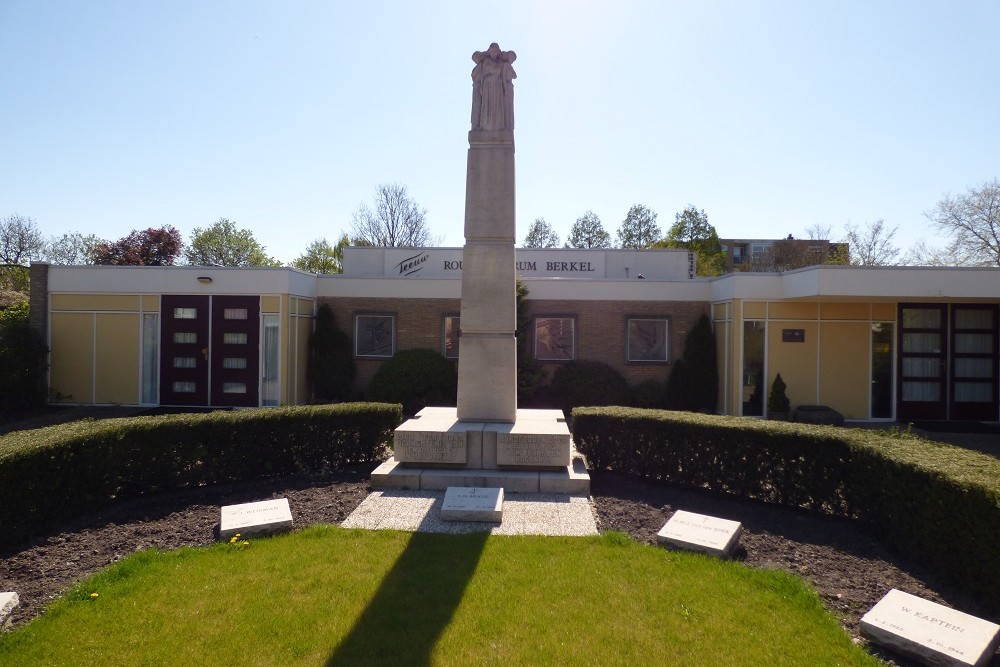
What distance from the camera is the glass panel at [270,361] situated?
16172 millimetres

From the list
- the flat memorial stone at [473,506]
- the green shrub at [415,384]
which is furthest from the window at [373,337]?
the flat memorial stone at [473,506]

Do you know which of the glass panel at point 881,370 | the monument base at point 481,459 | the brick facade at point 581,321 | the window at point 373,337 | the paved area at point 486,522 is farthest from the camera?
the window at point 373,337

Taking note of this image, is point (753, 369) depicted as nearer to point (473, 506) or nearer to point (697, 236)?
point (473, 506)

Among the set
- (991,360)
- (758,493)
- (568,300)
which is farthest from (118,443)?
(991,360)

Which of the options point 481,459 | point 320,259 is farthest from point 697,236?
point 481,459

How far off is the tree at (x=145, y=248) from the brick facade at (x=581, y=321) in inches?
1076

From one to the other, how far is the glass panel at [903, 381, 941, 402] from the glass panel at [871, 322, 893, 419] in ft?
1.60

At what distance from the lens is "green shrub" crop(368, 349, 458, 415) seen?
16.2m

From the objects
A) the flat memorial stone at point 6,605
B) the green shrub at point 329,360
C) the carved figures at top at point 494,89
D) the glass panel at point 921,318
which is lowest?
the flat memorial stone at point 6,605

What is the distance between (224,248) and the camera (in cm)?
5081

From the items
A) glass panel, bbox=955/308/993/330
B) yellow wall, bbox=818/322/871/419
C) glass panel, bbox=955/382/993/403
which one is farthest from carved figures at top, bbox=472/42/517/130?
glass panel, bbox=955/382/993/403

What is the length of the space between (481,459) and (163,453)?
153 inches

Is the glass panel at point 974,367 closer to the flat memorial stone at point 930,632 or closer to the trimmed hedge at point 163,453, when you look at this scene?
the trimmed hedge at point 163,453

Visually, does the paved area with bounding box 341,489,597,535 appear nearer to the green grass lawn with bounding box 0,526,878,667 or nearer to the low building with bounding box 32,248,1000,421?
the green grass lawn with bounding box 0,526,878,667
